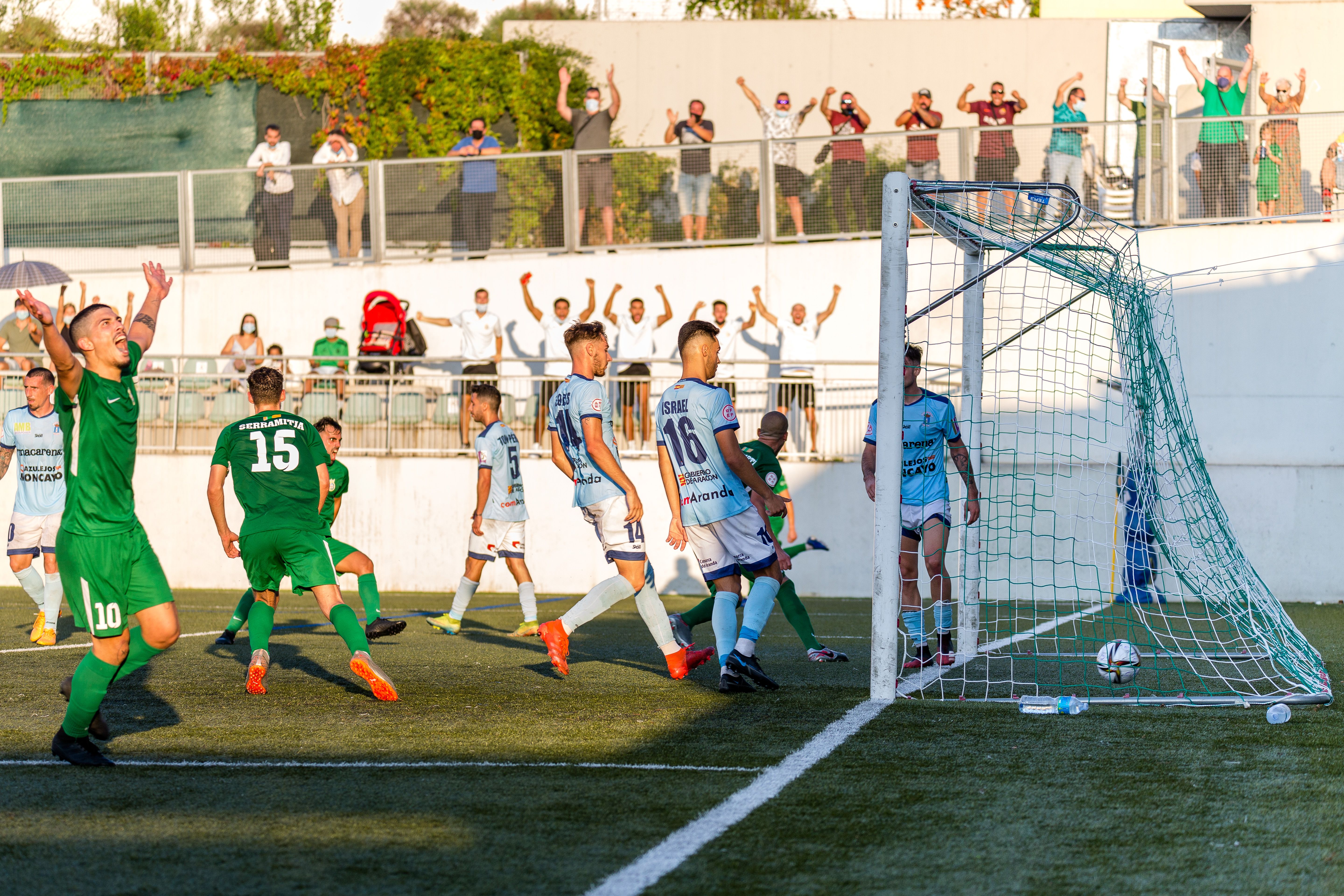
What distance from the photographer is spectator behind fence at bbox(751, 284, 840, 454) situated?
1588 centimetres

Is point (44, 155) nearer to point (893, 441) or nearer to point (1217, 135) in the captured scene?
point (1217, 135)

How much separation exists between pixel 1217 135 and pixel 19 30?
23535mm

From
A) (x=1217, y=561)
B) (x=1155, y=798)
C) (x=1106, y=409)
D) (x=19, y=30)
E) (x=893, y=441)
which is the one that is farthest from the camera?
(x=19, y=30)

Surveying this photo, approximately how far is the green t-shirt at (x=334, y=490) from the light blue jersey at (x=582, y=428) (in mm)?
2294

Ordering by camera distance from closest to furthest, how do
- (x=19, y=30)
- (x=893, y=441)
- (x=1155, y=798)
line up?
1. (x=1155, y=798)
2. (x=893, y=441)
3. (x=19, y=30)

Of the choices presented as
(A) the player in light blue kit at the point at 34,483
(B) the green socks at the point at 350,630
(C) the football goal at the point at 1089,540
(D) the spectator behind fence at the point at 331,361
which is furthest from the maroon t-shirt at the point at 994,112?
(B) the green socks at the point at 350,630

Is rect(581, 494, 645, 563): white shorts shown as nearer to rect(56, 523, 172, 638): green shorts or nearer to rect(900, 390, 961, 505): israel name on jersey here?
rect(900, 390, 961, 505): israel name on jersey

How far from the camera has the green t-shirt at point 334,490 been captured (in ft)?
30.5

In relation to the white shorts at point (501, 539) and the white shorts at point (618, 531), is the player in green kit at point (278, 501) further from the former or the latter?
the white shorts at point (501, 539)

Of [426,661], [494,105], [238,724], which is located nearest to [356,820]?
[238,724]

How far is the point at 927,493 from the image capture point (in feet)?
27.6

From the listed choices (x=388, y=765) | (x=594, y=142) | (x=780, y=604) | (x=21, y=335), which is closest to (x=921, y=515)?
(x=780, y=604)

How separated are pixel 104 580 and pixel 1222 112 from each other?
16.6 m

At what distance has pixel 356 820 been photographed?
4293 mm
